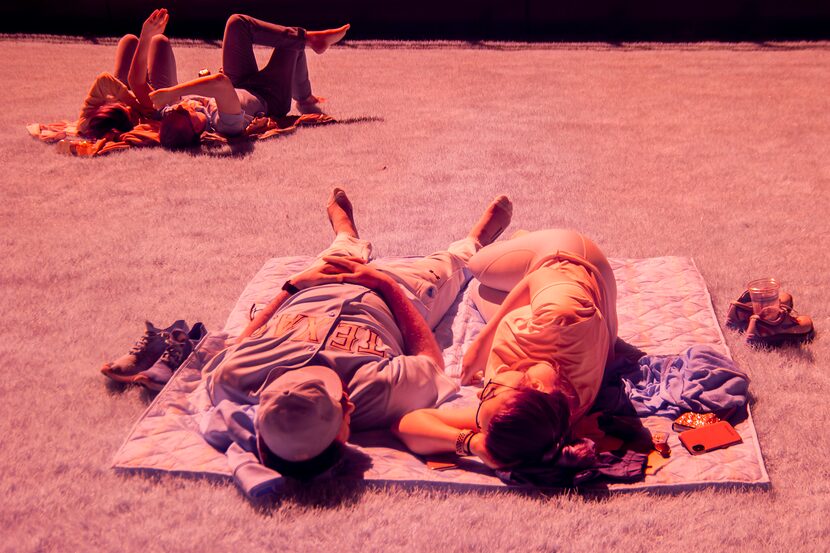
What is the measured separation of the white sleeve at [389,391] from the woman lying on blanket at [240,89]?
319cm

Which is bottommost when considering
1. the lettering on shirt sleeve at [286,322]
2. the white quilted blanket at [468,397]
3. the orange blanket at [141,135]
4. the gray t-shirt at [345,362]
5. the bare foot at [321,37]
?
the white quilted blanket at [468,397]

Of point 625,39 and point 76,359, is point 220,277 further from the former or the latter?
point 625,39

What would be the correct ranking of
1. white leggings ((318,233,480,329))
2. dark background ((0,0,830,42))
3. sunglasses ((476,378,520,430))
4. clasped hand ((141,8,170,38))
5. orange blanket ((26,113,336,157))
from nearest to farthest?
sunglasses ((476,378,520,430)), white leggings ((318,233,480,329)), orange blanket ((26,113,336,157)), clasped hand ((141,8,170,38)), dark background ((0,0,830,42))

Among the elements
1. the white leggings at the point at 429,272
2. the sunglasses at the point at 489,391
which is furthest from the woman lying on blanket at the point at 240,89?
the sunglasses at the point at 489,391

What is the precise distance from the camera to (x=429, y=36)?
360 inches

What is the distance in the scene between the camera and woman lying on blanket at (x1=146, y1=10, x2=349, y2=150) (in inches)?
205

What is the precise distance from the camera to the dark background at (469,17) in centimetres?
895

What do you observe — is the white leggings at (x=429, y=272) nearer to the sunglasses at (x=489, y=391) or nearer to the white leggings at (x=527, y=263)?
the white leggings at (x=527, y=263)

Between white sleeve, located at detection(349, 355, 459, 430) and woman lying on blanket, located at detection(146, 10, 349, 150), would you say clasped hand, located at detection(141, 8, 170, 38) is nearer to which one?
woman lying on blanket, located at detection(146, 10, 349, 150)

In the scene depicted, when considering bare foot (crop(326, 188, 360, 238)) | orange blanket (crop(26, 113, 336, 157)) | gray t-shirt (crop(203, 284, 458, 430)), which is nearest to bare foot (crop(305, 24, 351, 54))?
orange blanket (crop(26, 113, 336, 157))

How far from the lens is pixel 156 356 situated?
2.94 m

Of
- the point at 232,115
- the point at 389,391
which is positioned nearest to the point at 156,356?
the point at 389,391

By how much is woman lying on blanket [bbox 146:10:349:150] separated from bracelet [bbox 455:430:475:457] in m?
3.52

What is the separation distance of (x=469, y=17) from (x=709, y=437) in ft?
25.0
